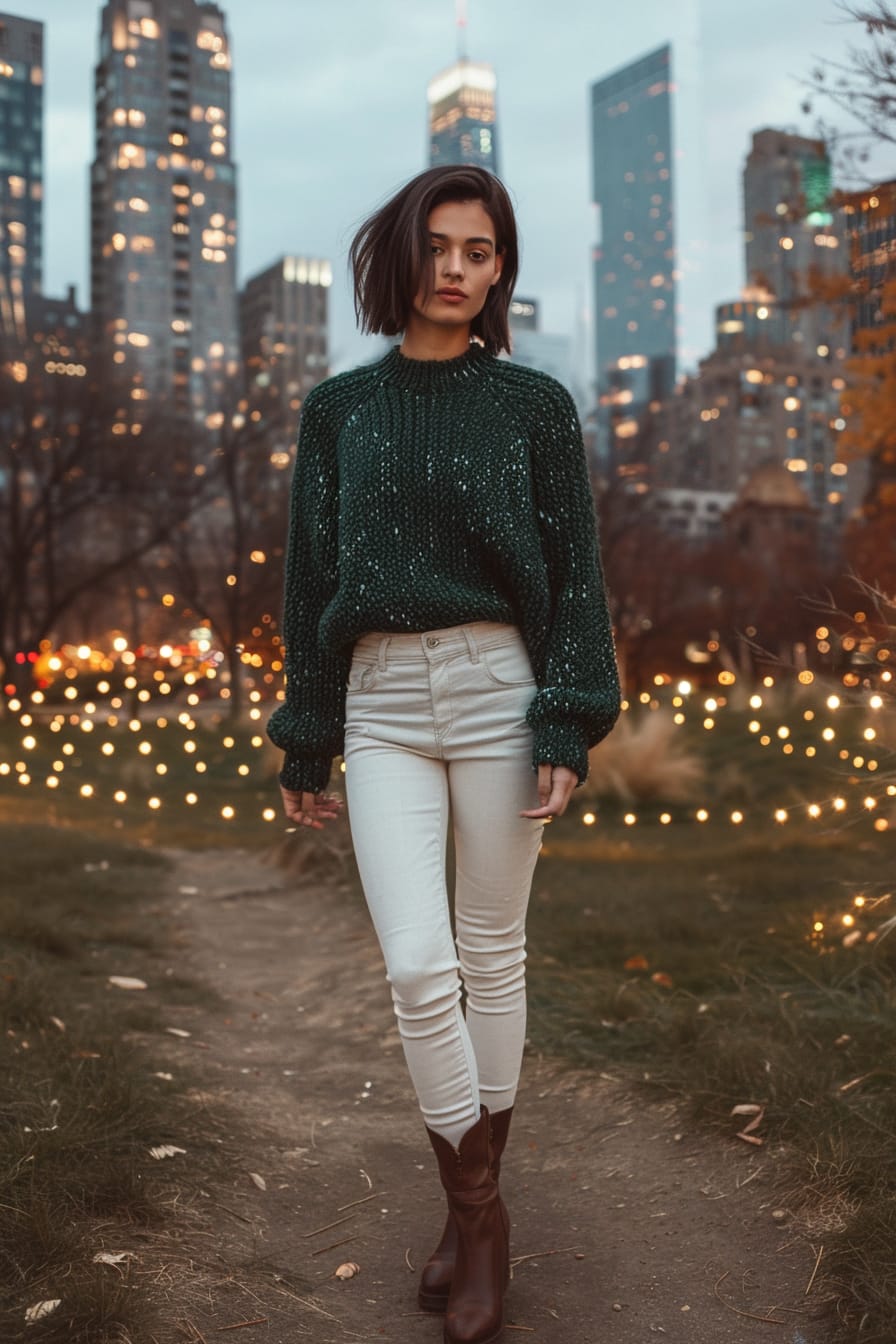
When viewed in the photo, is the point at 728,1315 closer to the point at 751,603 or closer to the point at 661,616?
the point at 661,616

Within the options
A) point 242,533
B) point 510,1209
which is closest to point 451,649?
point 510,1209

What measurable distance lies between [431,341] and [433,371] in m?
0.06

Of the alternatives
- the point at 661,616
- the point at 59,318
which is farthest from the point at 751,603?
the point at 59,318

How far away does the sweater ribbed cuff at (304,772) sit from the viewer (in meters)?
2.46

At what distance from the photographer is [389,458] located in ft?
7.45

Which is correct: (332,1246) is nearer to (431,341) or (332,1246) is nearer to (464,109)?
(431,341)

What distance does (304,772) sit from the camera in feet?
8.07

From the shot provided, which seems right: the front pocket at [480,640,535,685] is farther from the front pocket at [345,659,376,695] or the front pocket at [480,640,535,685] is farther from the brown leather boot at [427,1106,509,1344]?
the brown leather boot at [427,1106,509,1344]

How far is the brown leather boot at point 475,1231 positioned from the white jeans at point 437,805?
1.3 inches

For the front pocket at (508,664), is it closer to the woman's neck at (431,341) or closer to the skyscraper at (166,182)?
the woman's neck at (431,341)

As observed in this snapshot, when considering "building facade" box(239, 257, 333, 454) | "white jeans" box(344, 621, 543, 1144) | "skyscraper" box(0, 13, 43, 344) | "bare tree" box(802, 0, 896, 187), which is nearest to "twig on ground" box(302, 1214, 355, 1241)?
"white jeans" box(344, 621, 543, 1144)

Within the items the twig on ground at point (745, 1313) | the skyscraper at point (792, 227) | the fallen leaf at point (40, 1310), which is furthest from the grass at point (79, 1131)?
the skyscraper at point (792, 227)

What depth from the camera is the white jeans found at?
A: 7.16 ft

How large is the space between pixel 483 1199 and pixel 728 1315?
1.58 ft
